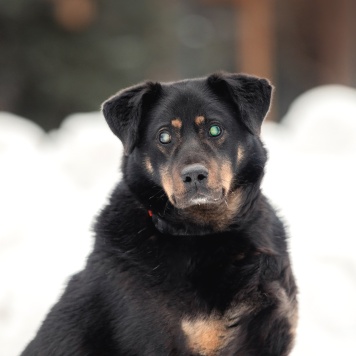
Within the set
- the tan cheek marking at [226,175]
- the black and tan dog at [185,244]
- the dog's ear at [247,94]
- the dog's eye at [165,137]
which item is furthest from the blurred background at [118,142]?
the dog's ear at [247,94]

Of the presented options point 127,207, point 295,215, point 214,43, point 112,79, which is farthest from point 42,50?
point 127,207

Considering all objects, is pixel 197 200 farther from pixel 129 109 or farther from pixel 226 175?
pixel 129 109

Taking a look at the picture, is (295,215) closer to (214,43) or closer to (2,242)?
(2,242)

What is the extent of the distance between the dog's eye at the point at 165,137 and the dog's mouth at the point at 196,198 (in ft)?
1.03

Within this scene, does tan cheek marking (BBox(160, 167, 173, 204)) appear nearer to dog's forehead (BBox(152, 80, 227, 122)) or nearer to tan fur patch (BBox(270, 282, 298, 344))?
dog's forehead (BBox(152, 80, 227, 122))

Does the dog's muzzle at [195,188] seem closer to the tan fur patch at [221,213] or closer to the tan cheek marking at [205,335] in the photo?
the tan fur patch at [221,213]

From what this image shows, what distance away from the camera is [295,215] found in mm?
8117

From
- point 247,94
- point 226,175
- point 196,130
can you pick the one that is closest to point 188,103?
point 196,130

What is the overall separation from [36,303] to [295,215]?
101 inches

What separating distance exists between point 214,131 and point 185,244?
59 centimetres

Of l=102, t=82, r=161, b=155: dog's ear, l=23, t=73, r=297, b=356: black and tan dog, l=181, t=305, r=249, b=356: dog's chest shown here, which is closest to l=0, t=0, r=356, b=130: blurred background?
l=102, t=82, r=161, b=155: dog's ear

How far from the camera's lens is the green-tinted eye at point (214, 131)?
4.77 metres

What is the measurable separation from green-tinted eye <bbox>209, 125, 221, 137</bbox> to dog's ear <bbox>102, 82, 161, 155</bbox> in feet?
1.21

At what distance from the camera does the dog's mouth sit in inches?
181
